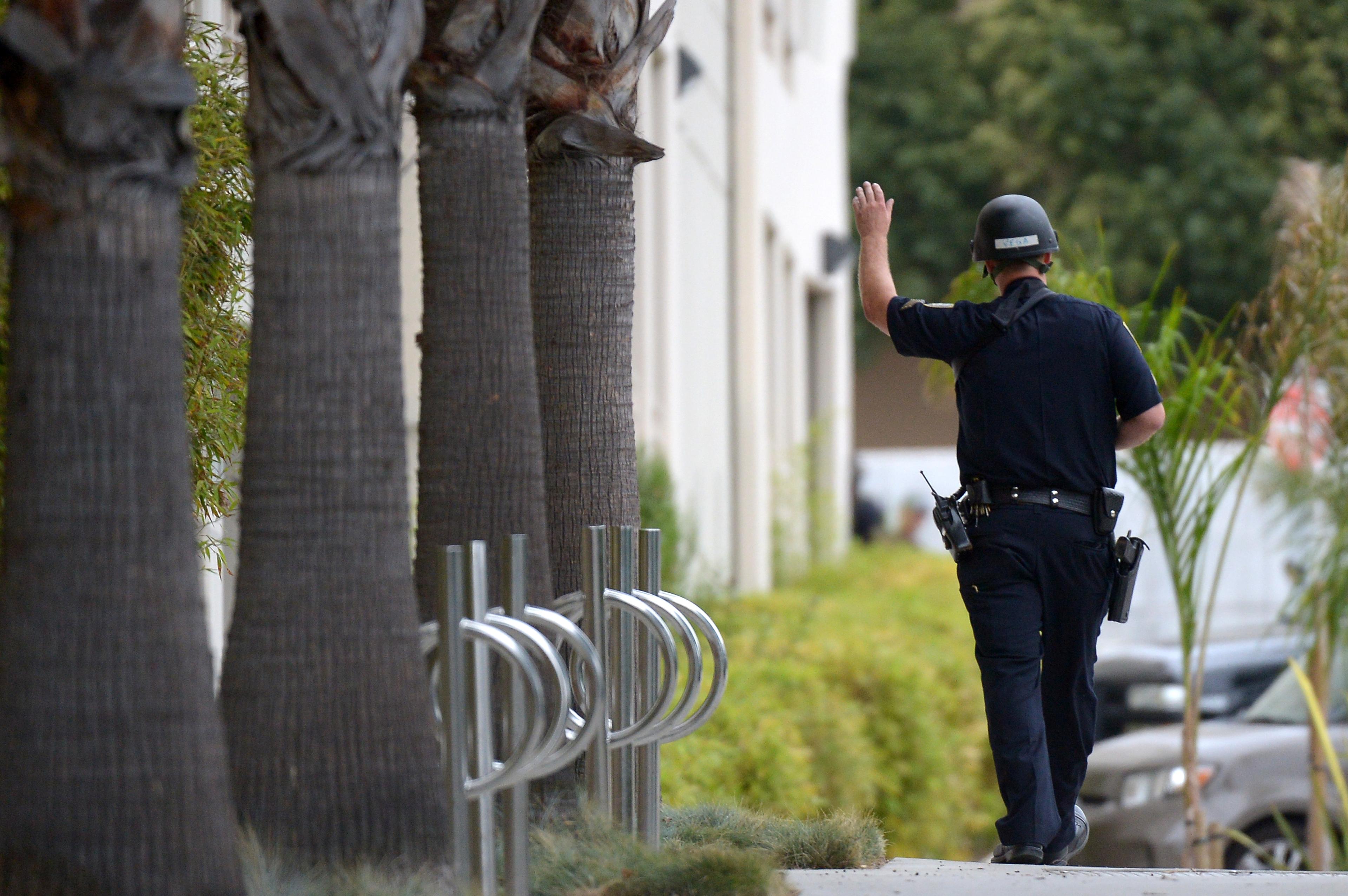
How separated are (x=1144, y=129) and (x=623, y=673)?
29608 mm

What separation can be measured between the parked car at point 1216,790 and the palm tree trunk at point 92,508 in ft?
20.5

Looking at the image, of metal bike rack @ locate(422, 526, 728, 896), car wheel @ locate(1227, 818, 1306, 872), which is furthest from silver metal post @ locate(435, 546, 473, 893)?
car wheel @ locate(1227, 818, 1306, 872)

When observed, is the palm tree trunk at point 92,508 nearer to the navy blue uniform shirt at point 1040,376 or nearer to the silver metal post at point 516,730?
the silver metal post at point 516,730

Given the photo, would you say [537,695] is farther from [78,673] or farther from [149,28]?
[149,28]

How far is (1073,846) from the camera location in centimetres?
489

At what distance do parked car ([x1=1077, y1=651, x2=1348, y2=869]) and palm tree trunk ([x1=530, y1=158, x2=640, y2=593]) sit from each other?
4.68m

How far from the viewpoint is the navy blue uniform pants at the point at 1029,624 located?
4.67m

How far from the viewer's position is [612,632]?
4.45 metres

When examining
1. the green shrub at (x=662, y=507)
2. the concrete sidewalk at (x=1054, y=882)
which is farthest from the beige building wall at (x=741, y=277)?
the concrete sidewalk at (x=1054, y=882)

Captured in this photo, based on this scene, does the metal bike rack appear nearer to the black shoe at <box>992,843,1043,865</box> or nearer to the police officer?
the police officer

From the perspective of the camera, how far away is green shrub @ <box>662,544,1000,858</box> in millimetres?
7301

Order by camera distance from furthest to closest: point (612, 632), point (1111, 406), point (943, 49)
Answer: point (943, 49) < point (1111, 406) < point (612, 632)

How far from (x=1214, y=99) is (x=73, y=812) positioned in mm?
31781

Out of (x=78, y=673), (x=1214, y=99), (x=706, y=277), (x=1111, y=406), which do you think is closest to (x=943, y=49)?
(x=1214, y=99)
